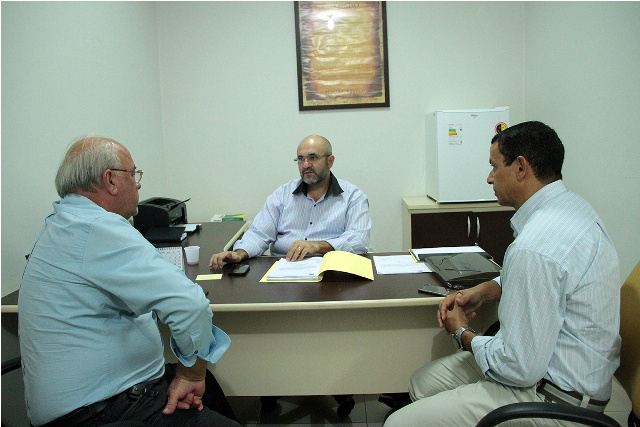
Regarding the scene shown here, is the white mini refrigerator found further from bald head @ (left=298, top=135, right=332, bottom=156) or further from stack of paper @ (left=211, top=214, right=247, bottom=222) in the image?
stack of paper @ (left=211, top=214, right=247, bottom=222)

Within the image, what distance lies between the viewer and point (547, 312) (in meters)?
1.10

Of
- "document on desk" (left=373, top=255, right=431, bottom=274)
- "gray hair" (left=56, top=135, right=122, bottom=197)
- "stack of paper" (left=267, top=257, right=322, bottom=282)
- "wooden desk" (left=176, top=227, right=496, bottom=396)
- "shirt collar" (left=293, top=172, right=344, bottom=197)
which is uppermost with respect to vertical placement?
"gray hair" (left=56, top=135, right=122, bottom=197)

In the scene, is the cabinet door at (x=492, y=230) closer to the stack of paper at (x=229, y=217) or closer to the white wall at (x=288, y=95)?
the white wall at (x=288, y=95)

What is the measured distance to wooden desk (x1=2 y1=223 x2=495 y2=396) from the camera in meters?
1.70

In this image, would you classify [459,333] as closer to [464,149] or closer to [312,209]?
[312,209]

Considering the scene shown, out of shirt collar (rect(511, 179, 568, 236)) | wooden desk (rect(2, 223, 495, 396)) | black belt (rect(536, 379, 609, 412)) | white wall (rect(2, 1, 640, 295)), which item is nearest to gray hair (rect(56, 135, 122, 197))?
wooden desk (rect(2, 223, 495, 396))

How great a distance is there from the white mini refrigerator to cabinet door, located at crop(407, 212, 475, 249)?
14 cm

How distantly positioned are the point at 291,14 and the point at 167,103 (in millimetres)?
1339

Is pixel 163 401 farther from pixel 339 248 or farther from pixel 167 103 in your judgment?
pixel 167 103

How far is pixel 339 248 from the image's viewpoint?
2291mm

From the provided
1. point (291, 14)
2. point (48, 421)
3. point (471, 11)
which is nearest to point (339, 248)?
point (48, 421)

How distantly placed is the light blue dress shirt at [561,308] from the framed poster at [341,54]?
2836 mm

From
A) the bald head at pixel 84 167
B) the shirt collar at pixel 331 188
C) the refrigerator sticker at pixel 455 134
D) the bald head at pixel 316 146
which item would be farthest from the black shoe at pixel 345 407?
the refrigerator sticker at pixel 455 134

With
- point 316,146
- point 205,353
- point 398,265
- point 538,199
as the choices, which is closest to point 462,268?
point 398,265
